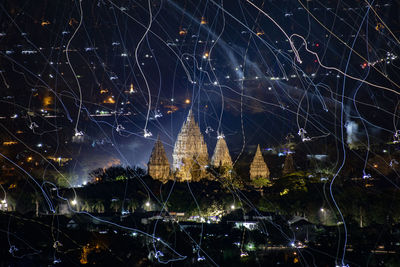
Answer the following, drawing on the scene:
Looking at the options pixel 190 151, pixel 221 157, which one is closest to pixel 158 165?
pixel 190 151

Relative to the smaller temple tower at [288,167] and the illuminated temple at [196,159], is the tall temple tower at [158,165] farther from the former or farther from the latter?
the smaller temple tower at [288,167]

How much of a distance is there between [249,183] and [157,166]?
15.7 ft

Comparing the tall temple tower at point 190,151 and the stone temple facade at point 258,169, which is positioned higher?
the tall temple tower at point 190,151

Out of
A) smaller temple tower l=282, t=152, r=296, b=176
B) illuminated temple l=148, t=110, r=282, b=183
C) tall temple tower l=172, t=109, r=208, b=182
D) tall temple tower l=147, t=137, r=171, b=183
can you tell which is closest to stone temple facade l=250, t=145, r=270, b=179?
illuminated temple l=148, t=110, r=282, b=183

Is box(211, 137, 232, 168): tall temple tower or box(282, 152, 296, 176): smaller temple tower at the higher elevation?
box(211, 137, 232, 168): tall temple tower

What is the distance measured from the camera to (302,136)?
40.1 m

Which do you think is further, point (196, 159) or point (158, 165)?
point (196, 159)

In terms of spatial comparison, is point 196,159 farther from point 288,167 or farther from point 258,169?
point 288,167

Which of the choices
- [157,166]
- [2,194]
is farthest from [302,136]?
[2,194]

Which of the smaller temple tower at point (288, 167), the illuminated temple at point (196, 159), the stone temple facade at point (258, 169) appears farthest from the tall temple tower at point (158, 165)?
the smaller temple tower at point (288, 167)

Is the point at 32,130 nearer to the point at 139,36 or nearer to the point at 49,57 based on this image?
the point at 49,57

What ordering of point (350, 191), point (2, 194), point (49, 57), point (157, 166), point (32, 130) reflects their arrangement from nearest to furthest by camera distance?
point (350, 191), point (2, 194), point (157, 166), point (32, 130), point (49, 57)

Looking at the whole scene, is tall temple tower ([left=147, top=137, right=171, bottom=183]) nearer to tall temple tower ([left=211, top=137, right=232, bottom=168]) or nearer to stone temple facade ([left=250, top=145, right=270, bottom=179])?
tall temple tower ([left=211, top=137, right=232, bottom=168])

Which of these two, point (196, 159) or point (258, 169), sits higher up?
point (196, 159)
